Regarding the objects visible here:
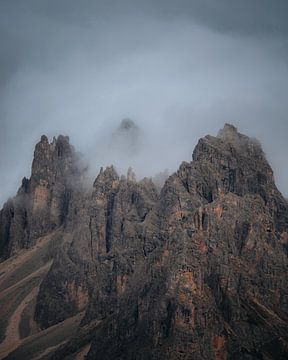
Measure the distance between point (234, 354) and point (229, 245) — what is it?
40.4 meters

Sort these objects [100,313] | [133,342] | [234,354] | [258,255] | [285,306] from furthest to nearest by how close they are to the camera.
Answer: [100,313] < [258,255] < [285,306] < [133,342] < [234,354]

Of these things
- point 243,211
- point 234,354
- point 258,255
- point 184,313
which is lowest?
point 234,354

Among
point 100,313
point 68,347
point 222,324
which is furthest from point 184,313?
point 100,313

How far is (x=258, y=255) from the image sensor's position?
184 metres

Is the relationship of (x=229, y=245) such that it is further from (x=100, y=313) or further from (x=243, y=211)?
(x=100, y=313)

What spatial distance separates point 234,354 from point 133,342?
2283cm

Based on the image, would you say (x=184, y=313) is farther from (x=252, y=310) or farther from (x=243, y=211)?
(x=243, y=211)

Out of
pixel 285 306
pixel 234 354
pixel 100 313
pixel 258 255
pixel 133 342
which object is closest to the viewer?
pixel 234 354

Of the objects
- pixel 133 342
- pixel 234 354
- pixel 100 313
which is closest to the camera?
pixel 234 354

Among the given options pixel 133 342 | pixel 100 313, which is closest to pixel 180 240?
pixel 133 342

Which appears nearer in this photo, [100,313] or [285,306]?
[285,306]

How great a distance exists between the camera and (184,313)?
494ft

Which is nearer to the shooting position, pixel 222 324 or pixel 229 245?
pixel 222 324

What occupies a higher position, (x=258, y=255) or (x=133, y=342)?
(x=258, y=255)
